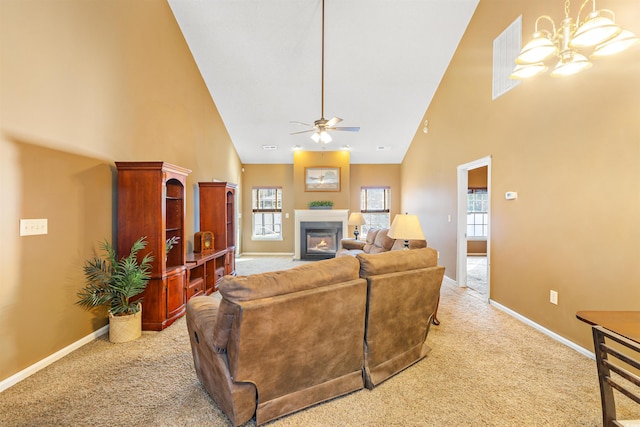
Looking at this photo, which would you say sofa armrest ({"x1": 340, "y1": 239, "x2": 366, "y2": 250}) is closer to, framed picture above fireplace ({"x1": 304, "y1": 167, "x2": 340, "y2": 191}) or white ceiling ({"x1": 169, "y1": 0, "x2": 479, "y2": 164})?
framed picture above fireplace ({"x1": 304, "y1": 167, "x2": 340, "y2": 191})

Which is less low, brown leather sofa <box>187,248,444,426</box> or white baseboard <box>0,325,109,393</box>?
brown leather sofa <box>187,248,444,426</box>

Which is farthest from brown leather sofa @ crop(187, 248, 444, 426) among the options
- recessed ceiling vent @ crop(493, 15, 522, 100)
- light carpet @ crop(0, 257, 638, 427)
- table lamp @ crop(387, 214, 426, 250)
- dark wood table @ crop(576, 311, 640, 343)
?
recessed ceiling vent @ crop(493, 15, 522, 100)

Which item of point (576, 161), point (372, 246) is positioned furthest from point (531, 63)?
point (372, 246)

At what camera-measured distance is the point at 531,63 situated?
202cm

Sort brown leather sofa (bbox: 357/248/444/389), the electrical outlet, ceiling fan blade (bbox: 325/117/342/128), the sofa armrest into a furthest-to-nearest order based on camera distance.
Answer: the sofa armrest → ceiling fan blade (bbox: 325/117/342/128) → the electrical outlet → brown leather sofa (bbox: 357/248/444/389)

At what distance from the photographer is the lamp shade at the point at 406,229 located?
3.12 meters

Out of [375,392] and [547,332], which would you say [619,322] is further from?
[547,332]

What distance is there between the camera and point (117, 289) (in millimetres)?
2848

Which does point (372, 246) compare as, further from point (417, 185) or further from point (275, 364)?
point (275, 364)

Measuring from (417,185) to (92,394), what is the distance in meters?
6.68

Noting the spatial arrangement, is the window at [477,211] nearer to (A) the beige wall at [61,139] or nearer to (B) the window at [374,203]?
(B) the window at [374,203]

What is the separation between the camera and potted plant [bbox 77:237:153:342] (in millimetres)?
2822

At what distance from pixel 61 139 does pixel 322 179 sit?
5940mm

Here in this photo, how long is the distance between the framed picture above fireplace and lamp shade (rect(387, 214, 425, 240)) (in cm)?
486
